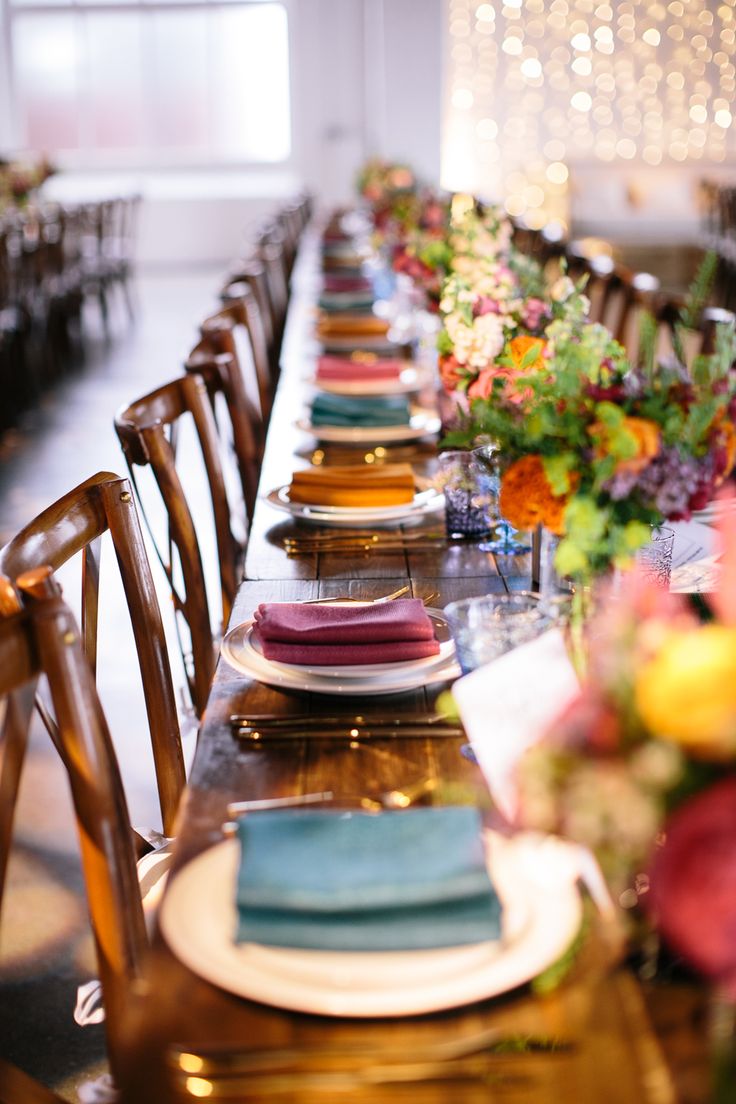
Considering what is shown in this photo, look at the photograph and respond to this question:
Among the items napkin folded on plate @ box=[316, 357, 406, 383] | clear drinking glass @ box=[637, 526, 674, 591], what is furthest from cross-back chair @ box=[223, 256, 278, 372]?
clear drinking glass @ box=[637, 526, 674, 591]

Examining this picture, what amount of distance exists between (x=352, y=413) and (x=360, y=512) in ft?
2.13

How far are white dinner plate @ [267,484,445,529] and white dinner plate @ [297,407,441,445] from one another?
0.50m

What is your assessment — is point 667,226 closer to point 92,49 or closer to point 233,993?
point 92,49

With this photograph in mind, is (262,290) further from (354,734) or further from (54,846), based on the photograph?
(354,734)

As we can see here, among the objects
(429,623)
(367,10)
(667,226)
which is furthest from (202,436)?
(367,10)

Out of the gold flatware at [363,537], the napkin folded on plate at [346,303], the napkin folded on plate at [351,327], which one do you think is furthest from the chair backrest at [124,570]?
the napkin folded on plate at [346,303]

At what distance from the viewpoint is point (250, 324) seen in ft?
12.1

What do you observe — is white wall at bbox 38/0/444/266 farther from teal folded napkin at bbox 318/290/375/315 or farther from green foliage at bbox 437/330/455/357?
green foliage at bbox 437/330/455/357

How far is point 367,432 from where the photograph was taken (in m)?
2.67

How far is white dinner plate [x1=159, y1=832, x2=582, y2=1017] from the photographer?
34.0 inches

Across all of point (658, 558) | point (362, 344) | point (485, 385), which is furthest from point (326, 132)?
point (658, 558)

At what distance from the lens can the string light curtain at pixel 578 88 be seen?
1197cm

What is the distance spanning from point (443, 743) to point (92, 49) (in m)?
14.4

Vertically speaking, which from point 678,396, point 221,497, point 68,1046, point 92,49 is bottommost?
point 68,1046
